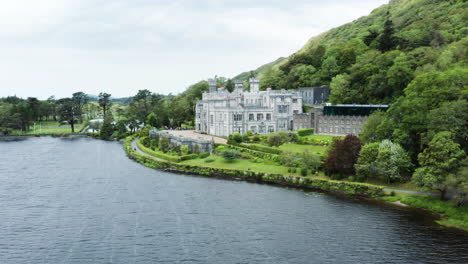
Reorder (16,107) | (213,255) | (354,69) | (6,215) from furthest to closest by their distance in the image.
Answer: (16,107)
(354,69)
(6,215)
(213,255)

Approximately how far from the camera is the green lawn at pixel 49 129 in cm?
14350

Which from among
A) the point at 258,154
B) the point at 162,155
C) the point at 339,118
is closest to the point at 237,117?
the point at 258,154

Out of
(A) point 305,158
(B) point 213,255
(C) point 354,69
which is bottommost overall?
(B) point 213,255

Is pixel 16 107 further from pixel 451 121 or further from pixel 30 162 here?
pixel 451 121

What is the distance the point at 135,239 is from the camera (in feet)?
121

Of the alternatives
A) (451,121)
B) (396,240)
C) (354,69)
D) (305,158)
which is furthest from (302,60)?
(396,240)

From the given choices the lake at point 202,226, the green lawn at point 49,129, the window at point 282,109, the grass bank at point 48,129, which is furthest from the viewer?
the green lawn at point 49,129

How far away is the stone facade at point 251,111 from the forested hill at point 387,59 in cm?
1310

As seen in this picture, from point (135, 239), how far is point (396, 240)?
24.2 m

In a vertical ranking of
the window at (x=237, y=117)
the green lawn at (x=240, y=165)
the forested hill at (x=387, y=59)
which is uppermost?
the forested hill at (x=387, y=59)

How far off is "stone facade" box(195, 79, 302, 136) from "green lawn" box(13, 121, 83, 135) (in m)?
71.7

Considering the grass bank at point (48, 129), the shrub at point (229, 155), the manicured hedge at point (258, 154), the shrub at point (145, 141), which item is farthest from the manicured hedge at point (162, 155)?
the grass bank at point (48, 129)

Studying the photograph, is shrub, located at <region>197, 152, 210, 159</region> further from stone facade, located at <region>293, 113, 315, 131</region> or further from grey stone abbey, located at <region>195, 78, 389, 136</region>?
stone facade, located at <region>293, 113, 315, 131</region>

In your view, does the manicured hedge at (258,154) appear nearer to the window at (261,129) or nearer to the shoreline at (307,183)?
the shoreline at (307,183)
